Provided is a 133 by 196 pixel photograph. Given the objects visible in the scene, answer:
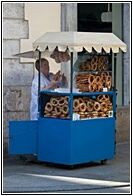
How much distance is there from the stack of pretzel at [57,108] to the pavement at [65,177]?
0.88 meters

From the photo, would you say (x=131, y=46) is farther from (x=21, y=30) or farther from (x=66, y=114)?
(x=66, y=114)

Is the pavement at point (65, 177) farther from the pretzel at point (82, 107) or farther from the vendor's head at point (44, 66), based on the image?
the vendor's head at point (44, 66)

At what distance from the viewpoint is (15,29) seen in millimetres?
11531

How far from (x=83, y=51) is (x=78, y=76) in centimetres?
45

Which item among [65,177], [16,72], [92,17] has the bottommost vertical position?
[65,177]

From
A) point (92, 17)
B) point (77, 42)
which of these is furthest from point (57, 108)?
point (92, 17)

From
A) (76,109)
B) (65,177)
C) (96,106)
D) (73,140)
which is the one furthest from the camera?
(96,106)

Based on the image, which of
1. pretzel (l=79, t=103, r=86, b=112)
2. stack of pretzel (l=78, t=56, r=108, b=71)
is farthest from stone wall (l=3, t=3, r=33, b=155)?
pretzel (l=79, t=103, r=86, b=112)

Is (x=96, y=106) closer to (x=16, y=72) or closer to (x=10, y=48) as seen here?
(x=16, y=72)

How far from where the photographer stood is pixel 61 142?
10.0 meters

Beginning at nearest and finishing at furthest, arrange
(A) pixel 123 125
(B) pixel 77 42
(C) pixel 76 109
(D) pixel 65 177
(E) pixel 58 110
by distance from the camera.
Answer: (D) pixel 65 177 → (B) pixel 77 42 → (C) pixel 76 109 → (E) pixel 58 110 → (A) pixel 123 125

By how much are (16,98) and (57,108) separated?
1.50m

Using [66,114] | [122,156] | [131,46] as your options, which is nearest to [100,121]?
[66,114]

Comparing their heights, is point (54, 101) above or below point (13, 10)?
below
